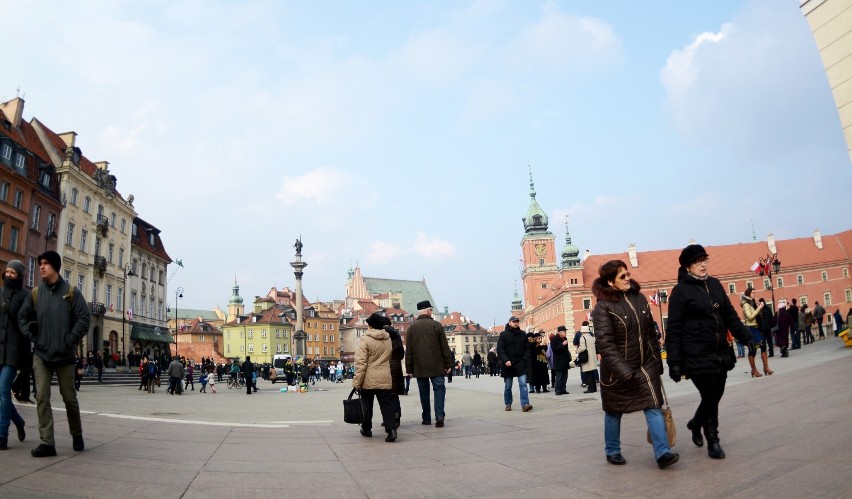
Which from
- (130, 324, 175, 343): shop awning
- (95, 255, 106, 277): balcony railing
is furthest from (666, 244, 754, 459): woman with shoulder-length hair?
(130, 324, 175, 343): shop awning

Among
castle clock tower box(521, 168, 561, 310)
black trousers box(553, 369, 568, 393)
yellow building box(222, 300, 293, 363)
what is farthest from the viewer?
castle clock tower box(521, 168, 561, 310)

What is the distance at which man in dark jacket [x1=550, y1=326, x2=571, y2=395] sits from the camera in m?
14.6

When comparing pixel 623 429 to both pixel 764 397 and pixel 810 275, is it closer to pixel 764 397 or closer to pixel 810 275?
pixel 764 397

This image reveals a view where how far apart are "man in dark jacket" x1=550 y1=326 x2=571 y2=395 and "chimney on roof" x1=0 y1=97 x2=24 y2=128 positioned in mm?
42954

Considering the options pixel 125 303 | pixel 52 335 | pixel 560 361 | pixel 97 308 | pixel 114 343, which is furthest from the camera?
pixel 125 303

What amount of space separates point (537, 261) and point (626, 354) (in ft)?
400

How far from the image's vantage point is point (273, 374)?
38.8 m

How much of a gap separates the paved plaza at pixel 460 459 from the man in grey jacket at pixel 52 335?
38 centimetres

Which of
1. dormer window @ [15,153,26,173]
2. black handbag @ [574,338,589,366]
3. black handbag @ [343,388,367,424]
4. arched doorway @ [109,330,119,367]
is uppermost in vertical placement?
dormer window @ [15,153,26,173]

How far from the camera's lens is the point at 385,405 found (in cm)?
802

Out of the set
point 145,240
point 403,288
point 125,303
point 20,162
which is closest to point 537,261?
point 403,288

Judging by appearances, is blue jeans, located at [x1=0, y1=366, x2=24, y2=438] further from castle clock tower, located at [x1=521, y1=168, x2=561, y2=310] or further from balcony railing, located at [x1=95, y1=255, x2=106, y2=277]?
castle clock tower, located at [x1=521, y1=168, x2=561, y2=310]

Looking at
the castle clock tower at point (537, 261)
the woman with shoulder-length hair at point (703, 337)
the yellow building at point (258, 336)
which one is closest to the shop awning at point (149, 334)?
the yellow building at point (258, 336)

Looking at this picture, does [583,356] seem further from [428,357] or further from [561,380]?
[428,357]
